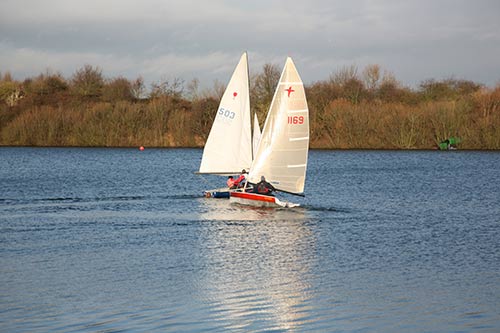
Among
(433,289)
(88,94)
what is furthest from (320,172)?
(88,94)

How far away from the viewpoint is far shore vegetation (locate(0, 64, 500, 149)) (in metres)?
88.7

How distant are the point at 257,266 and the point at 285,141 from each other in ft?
44.1

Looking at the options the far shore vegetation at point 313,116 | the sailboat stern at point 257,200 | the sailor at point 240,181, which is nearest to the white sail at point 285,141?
the sailboat stern at point 257,200

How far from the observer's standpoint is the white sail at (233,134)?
128 feet

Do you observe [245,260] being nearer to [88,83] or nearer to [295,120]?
[295,120]

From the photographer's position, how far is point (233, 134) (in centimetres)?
3906

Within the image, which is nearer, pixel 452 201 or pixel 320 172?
pixel 452 201

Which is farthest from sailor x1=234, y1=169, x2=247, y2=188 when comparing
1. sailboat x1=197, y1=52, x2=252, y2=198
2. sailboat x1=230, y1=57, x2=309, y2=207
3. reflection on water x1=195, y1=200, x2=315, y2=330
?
reflection on water x1=195, y1=200, x2=315, y2=330

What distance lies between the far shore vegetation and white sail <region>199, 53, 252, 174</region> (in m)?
49.8

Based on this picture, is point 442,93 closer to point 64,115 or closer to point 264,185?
point 64,115

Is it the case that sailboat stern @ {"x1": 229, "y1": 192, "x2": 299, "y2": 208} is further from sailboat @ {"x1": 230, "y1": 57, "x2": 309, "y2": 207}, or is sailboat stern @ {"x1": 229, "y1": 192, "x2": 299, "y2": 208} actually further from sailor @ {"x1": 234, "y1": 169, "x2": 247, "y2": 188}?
sailor @ {"x1": 234, "y1": 169, "x2": 247, "y2": 188}

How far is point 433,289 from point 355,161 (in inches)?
2168

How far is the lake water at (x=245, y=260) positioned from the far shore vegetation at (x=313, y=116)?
41604 millimetres

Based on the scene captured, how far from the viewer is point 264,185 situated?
34.4 meters
